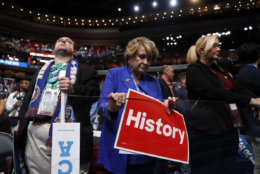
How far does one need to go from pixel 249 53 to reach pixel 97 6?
73.3 ft

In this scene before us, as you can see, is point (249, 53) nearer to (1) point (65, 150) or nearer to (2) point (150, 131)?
(2) point (150, 131)

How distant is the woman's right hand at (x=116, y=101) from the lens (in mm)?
815

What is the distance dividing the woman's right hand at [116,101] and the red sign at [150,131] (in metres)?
0.03

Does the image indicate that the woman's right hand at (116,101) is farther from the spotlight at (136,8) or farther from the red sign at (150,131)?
the spotlight at (136,8)

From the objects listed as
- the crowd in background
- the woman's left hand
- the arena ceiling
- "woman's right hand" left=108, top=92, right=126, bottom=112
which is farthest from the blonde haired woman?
the arena ceiling

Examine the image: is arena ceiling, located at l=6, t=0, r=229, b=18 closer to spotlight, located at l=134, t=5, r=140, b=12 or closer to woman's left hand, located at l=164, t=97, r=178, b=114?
spotlight, located at l=134, t=5, r=140, b=12

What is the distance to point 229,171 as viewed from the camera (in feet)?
3.51

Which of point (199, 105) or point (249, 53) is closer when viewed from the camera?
point (199, 105)

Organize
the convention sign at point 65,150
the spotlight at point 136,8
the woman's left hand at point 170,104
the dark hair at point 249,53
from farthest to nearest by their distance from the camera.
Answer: the spotlight at point 136,8, the dark hair at point 249,53, the woman's left hand at point 170,104, the convention sign at point 65,150

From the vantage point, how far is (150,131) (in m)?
0.83

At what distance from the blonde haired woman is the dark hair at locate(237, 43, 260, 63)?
538 millimetres

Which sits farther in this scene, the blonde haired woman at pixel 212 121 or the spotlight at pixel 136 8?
the spotlight at pixel 136 8

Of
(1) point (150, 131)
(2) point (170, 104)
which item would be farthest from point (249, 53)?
(1) point (150, 131)

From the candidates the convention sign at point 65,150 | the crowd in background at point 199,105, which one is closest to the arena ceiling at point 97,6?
the crowd in background at point 199,105
